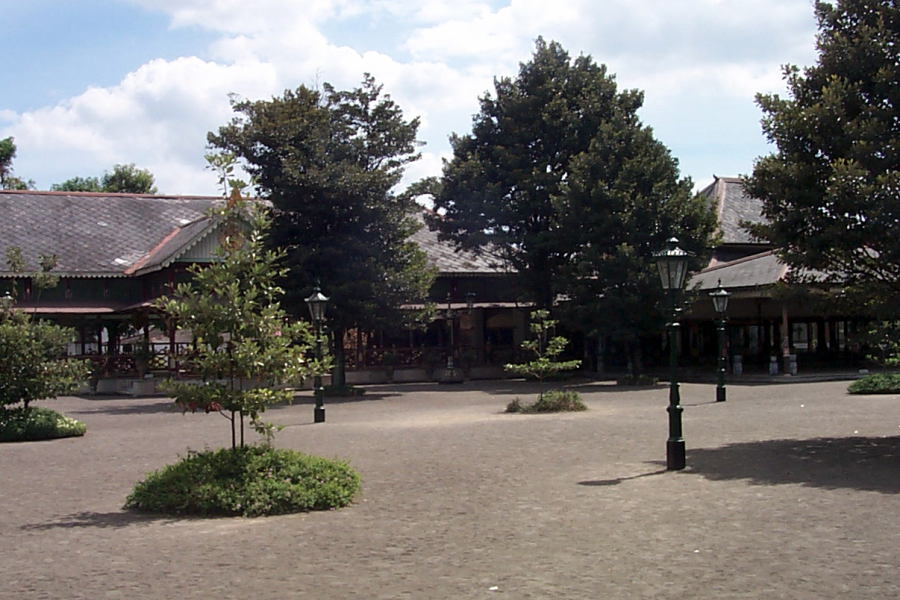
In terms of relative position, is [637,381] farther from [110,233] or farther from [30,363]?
[110,233]

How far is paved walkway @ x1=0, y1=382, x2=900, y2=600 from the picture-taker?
23.9ft

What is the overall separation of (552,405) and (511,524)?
13751 millimetres

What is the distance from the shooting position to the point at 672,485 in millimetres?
11656

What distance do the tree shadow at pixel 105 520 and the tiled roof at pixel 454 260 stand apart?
1233 inches

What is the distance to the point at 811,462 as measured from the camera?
13.2 meters

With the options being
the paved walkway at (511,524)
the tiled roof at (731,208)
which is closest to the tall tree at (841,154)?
the paved walkway at (511,524)

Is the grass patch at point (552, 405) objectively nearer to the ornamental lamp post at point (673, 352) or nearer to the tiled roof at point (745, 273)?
the ornamental lamp post at point (673, 352)

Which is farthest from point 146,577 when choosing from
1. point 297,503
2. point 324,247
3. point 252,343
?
point 324,247

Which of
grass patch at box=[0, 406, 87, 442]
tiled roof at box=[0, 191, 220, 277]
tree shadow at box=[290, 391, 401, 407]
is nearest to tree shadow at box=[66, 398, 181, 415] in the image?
tree shadow at box=[290, 391, 401, 407]

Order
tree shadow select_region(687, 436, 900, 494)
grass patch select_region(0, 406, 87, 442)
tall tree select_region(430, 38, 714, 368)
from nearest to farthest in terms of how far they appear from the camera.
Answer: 1. tree shadow select_region(687, 436, 900, 494)
2. grass patch select_region(0, 406, 87, 442)
3. tall tree select_region(430, 38, 714, 368)

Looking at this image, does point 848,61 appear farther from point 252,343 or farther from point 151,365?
point 151,365

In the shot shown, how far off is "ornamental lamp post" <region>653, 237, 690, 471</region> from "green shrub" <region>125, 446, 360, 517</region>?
4364 mm

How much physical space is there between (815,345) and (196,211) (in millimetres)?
29239

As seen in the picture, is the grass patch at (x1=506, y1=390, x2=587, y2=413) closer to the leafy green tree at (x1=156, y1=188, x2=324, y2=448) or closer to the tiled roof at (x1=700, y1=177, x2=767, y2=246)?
the leafy green tree at (x1=156, y1=188, x2=324, y2=448)
